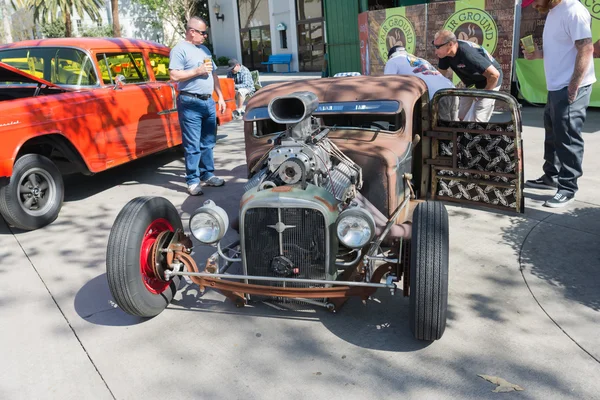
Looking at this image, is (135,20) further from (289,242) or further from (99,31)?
(289,242)

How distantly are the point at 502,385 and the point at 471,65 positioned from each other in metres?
4.07

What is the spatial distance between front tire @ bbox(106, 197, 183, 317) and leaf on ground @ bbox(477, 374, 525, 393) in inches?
81.5

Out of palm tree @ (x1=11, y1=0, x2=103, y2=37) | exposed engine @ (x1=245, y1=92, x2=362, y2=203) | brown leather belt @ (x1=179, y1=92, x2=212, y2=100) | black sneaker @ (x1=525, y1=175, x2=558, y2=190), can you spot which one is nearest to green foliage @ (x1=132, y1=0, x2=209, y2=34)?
palm tree @ (x1=11, y1=0, x2=103, y2=37)

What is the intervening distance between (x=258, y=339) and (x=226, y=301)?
0.57 meters

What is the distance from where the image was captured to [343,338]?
3.10 metres

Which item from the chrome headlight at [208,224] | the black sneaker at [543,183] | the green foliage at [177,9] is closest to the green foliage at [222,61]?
the green foliage at [177,9]

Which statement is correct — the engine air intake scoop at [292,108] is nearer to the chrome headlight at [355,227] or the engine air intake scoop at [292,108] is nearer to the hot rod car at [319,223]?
the hot rod car at [319,223]

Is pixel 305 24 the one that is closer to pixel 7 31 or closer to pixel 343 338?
pixel 7 31

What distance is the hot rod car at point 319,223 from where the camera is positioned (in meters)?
2.90

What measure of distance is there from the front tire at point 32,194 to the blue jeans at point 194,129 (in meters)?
1.43

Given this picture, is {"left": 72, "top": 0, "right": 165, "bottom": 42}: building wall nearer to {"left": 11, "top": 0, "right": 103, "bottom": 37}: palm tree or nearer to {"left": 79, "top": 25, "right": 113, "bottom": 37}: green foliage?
{"left": 79, "top": 25, "right": 113, "bottom": 37}: green foliage

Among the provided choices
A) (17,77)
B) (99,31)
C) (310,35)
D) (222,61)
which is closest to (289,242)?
(17,77)

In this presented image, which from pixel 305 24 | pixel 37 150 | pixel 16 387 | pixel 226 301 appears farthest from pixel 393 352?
pixel 305 24

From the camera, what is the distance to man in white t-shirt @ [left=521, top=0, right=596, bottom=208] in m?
4.57
